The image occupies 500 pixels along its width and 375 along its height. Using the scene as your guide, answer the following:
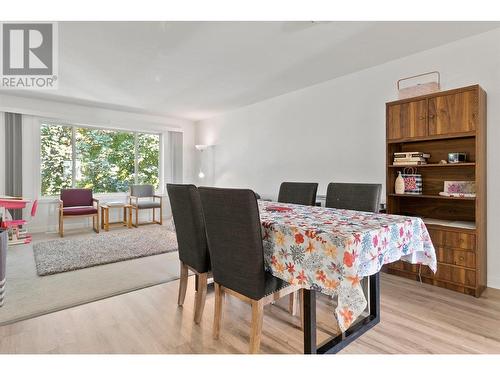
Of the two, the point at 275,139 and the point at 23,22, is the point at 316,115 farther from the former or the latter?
the point at 23,22

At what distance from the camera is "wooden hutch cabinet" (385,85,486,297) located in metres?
2.32

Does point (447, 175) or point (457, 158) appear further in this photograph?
point (447, 175)

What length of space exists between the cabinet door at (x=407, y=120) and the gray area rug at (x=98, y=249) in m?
3.03

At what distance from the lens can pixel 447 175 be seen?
2.74 m

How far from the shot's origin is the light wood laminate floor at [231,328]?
161cm

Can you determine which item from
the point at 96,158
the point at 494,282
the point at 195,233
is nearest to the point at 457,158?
the point at 494,282

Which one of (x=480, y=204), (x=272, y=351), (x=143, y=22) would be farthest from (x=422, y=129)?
(x=143, y=22)

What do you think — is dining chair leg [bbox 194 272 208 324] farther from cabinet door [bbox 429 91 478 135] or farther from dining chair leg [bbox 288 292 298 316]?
cabinet door [bbox 429 91 478 135]

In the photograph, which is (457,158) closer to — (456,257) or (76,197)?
(456,257)

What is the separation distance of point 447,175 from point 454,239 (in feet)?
2.25

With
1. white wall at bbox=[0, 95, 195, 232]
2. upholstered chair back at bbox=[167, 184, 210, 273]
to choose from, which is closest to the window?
white wall at bbox=[0, 95, 195, 232]

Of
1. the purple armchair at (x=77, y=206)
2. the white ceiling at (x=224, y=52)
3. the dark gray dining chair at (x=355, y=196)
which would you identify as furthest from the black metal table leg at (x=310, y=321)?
the purple armchair at (x=77, y=206)

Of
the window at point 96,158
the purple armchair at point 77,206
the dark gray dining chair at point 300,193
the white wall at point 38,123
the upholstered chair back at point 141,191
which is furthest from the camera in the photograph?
the upholstered chair back at point 141,191

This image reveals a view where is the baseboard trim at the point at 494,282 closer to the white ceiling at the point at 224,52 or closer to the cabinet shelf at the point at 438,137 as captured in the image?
the cabinet shelf at the point at 438,137
